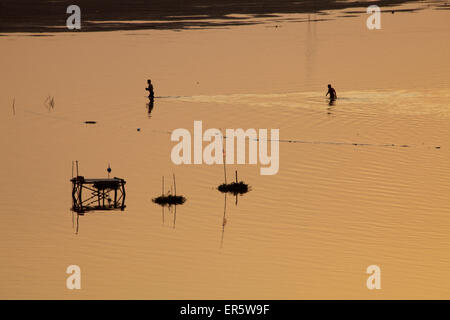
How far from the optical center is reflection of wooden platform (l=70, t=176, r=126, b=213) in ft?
102

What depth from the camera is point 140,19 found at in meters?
95.8

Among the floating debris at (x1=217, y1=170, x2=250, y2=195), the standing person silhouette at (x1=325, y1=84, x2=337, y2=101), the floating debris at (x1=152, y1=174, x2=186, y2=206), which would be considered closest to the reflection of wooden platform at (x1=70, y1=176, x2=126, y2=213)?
the floating debris at (x1=152, y1=174, x2=186, y2=206)

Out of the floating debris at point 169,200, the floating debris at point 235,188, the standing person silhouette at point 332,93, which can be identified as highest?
the standing person silhouette at point 332,93

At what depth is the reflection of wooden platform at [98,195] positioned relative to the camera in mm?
31219

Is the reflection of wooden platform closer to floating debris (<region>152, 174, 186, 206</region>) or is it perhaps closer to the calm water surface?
the calm water surface

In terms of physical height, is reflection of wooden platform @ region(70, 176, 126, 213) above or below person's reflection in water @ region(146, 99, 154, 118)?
below

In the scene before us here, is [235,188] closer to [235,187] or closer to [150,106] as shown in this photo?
[235,187]

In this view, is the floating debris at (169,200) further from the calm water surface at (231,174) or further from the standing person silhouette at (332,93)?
the standing person silhouette at (332,93)

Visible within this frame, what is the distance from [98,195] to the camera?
104ft

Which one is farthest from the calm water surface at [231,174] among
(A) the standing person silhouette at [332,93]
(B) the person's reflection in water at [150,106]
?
(A) the standing person silhouette at [332,93]

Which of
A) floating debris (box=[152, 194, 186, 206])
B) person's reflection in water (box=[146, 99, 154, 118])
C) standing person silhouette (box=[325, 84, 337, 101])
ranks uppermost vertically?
standing person silhouette (box=[325, 84, 337, 101])

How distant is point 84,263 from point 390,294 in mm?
8113

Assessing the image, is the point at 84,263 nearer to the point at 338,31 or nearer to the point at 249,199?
the point at 249,199

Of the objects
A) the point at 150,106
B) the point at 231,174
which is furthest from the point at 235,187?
the point at 150,106
